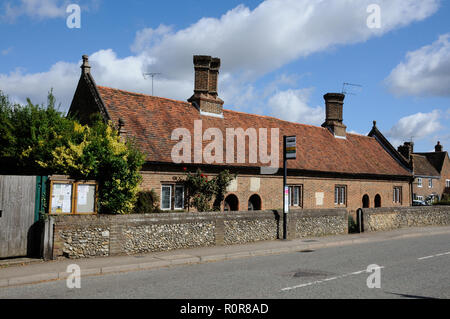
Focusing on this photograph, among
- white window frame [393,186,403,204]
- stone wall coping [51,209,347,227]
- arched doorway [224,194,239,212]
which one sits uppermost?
white window frame [393,186,403,204]

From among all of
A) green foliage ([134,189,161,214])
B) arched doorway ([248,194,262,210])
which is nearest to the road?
green foliage ([134,189,161,214])

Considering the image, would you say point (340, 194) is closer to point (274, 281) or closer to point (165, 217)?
point (165, 217)

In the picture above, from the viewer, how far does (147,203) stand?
56.8 ft

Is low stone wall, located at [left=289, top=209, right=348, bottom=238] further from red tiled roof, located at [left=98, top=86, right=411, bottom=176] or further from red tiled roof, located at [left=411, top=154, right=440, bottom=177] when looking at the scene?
red tiled roof, located at [left=411, top=154, right=440, bottom=177]

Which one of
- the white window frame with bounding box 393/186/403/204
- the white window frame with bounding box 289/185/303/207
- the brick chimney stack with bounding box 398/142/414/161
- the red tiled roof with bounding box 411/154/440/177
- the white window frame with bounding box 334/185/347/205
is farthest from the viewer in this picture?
the red tiled roof with bounding box 411/154/440/177

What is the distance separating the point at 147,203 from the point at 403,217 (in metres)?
16.8

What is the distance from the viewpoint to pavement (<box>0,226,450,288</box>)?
32.1ft

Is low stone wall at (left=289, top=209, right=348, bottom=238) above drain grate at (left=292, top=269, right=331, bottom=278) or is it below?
above

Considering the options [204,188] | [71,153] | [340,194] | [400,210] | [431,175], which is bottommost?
[400,210]

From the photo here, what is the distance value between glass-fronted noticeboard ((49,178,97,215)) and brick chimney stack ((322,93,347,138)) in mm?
Result: 24873

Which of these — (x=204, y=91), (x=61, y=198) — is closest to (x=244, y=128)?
(x=204, y=91)

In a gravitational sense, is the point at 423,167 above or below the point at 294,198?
above
